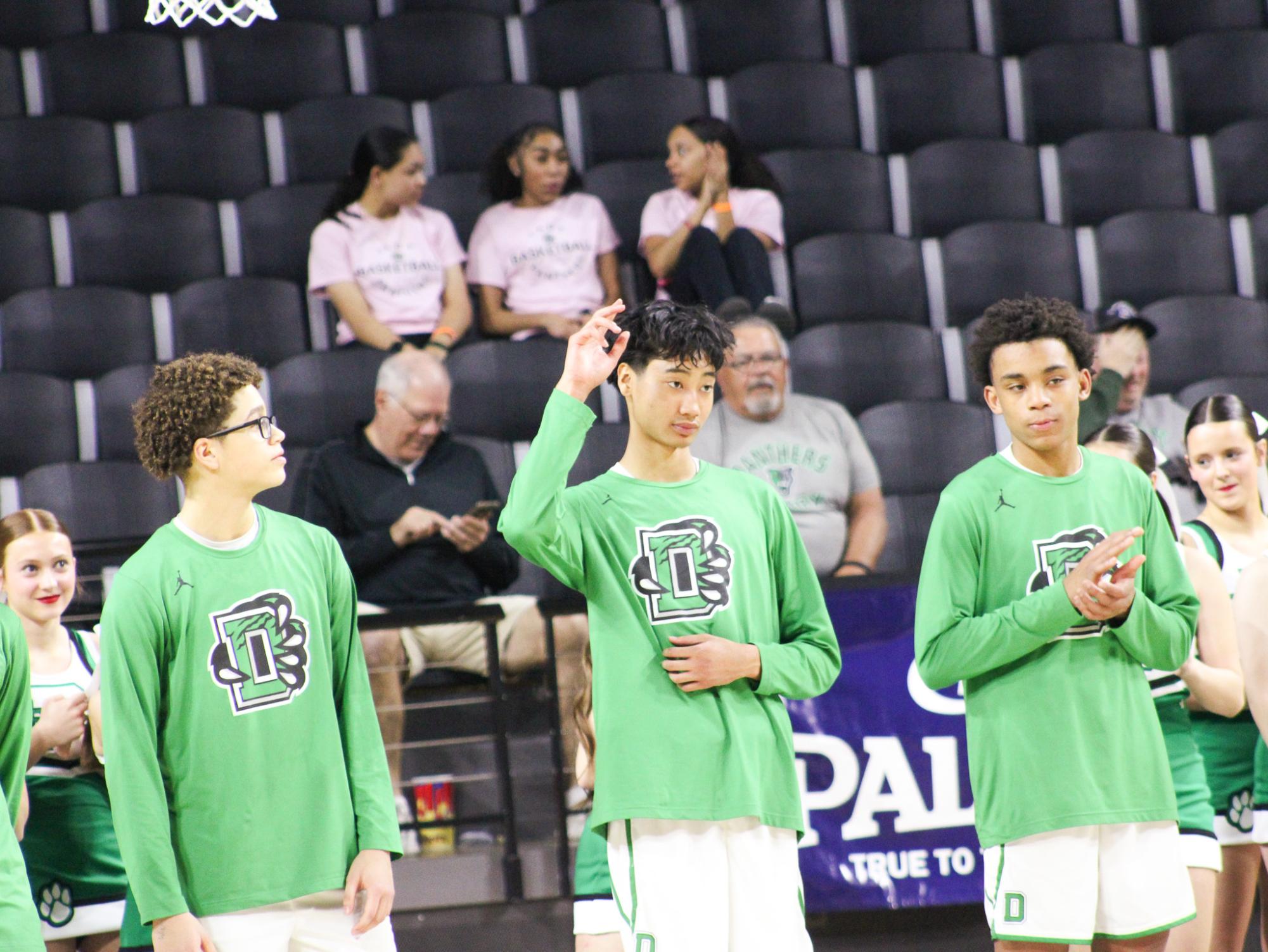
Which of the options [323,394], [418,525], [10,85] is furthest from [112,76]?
[418,525]

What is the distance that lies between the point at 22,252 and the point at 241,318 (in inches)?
42.2

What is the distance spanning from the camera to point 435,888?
4016 millimetres

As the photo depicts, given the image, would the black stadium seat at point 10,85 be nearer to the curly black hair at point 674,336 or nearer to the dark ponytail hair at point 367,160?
the dark ponytail hair at point 367,160

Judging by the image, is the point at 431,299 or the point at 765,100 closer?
the point at 431,299

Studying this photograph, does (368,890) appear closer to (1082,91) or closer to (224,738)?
(224,738)

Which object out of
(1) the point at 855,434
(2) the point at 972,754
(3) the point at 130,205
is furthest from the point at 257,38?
(2) the point at 972,754

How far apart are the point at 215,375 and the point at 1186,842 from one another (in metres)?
2.28

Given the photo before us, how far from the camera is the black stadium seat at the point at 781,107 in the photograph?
22.2ft

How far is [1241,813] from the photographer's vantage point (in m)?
3.47

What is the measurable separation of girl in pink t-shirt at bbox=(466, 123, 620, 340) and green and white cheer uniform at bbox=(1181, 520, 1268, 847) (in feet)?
9.68

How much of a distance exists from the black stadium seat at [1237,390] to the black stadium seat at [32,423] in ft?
13.9

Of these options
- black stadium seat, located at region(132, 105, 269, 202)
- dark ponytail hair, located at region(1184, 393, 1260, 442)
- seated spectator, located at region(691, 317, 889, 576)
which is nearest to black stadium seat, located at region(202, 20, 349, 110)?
black stadium seat, located at region(132, 105, 269, 202)

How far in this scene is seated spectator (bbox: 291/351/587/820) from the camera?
→ 4492 mm

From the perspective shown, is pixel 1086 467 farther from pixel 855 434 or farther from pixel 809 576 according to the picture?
pixel 855 434
